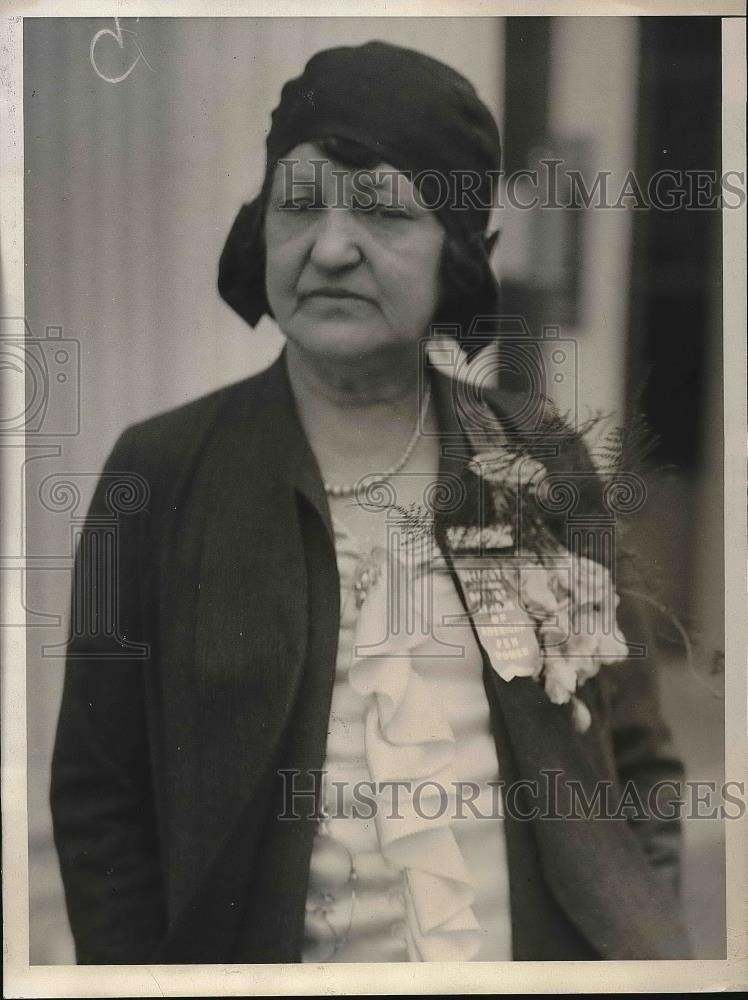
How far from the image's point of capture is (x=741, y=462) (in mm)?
1598

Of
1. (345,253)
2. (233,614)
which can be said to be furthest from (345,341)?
(233,614)

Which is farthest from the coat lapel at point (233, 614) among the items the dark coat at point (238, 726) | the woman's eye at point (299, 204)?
the woman's eye at point (299, 204)

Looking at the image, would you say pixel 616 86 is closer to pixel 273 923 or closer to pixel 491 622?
pixel 491 622

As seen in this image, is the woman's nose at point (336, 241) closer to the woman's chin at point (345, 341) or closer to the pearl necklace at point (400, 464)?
the woman's chin at point (345, 341)

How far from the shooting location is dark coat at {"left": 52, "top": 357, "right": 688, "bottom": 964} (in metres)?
1.55

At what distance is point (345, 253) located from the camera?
60.2 inches

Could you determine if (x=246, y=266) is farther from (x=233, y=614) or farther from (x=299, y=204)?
(x=233, y=614)

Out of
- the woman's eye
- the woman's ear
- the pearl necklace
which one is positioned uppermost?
the woman's eye

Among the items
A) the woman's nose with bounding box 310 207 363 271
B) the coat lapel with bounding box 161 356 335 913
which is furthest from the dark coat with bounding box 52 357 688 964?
the woman's nose with bounding box 310 207 363 271

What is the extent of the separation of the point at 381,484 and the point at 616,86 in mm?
672

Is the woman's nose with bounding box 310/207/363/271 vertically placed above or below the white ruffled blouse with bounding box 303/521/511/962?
above

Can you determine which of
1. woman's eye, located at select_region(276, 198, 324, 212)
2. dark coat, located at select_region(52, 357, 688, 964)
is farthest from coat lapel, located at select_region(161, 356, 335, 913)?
woman's eye, located at select_region(276, 198, 324, 212)

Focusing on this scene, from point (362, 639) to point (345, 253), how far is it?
21.7 inches

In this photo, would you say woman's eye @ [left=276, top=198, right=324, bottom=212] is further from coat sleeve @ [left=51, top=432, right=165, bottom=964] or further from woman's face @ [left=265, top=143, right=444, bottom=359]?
coat sleeve @ [left=51, top=432, right=165, bottom=964]
